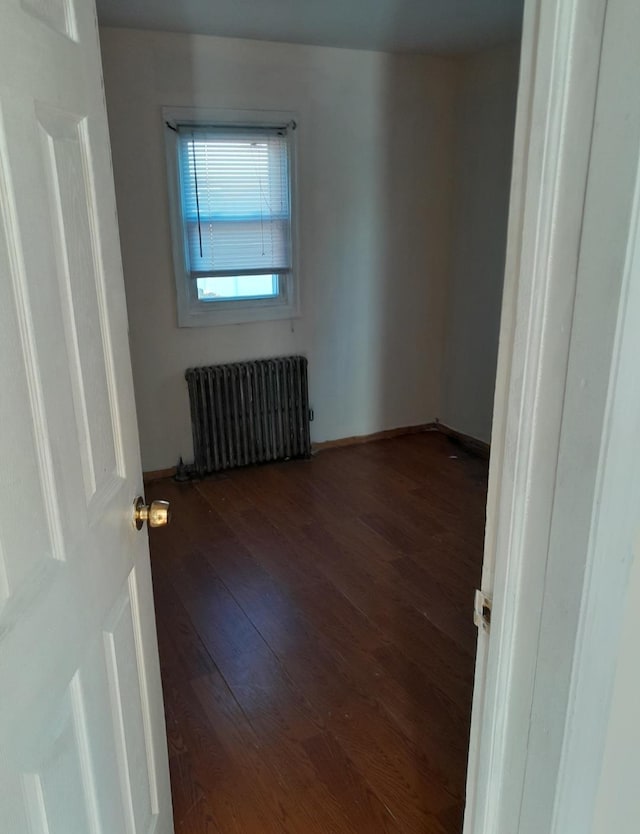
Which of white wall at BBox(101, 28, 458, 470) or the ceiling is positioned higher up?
the ceiling

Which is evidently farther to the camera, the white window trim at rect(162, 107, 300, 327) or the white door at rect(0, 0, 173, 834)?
the white window trim at rect(162, 107, 300, 327)

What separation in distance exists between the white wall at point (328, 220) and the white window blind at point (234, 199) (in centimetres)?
14

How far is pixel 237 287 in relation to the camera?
3838 mm

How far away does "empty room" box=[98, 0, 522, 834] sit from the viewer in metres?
2.07

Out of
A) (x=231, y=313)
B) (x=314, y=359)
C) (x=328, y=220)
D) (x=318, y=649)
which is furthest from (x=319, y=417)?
→ (x=318, y=649)

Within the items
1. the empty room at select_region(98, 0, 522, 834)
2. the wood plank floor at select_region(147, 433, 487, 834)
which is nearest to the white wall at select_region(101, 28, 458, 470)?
the empty room at select_region(98, 0, 522, 834)

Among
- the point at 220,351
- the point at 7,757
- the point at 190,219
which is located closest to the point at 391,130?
the point at 190,219

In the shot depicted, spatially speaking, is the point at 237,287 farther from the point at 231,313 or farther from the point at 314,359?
the point at 314,359

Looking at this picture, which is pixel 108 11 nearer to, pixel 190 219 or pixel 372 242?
pixel 190 219

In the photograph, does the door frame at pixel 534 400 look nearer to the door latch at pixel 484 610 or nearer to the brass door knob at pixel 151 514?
the door latch at pixel 484 610

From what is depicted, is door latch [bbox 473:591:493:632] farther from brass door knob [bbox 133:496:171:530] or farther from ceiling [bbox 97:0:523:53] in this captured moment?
ceiling [bbox 97:0:523:53]

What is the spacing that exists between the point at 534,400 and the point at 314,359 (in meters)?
3.36

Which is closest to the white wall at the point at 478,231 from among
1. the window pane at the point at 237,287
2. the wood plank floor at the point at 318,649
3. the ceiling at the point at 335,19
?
the ceiling at the point at 335,19

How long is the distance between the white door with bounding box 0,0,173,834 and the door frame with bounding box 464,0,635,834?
0.60 metres
